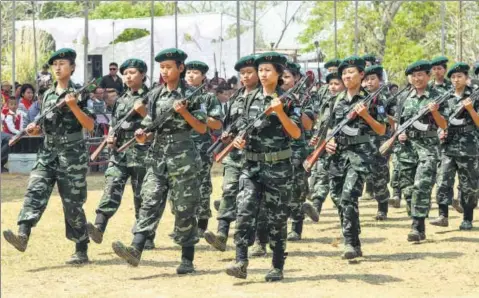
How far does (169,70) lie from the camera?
9.62 m

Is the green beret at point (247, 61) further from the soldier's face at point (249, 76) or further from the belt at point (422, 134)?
the belt at point (422, 134)

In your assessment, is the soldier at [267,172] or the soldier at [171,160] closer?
the soldier at [267,172]

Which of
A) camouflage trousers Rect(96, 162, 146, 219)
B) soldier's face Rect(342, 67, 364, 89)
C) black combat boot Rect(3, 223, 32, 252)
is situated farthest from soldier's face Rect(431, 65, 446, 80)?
black combat boot Rect(3, 223, 32, 252)

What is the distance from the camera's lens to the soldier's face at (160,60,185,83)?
9602 millimetres

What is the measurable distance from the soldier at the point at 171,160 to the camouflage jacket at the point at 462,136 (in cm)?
412

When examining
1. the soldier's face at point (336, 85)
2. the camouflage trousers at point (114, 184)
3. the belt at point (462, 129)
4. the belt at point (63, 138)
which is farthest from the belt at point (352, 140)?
the belt at point (63, 138)

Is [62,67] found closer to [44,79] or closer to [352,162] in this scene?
[352,162]

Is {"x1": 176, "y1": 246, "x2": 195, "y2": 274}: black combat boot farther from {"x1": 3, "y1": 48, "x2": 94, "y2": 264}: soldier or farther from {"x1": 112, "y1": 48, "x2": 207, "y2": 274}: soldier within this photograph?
{"x1": 3, "y1": 48, "x2": 94, "y2": 264}: soldier

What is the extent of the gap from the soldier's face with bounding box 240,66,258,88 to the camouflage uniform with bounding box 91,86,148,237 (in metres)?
1.40

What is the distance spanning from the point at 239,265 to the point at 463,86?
475cm

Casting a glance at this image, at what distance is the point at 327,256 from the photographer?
11.1 metres

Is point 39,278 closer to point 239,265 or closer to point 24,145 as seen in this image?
point 239,265

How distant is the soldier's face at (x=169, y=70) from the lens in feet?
31.5

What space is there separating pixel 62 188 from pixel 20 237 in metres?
0.65
